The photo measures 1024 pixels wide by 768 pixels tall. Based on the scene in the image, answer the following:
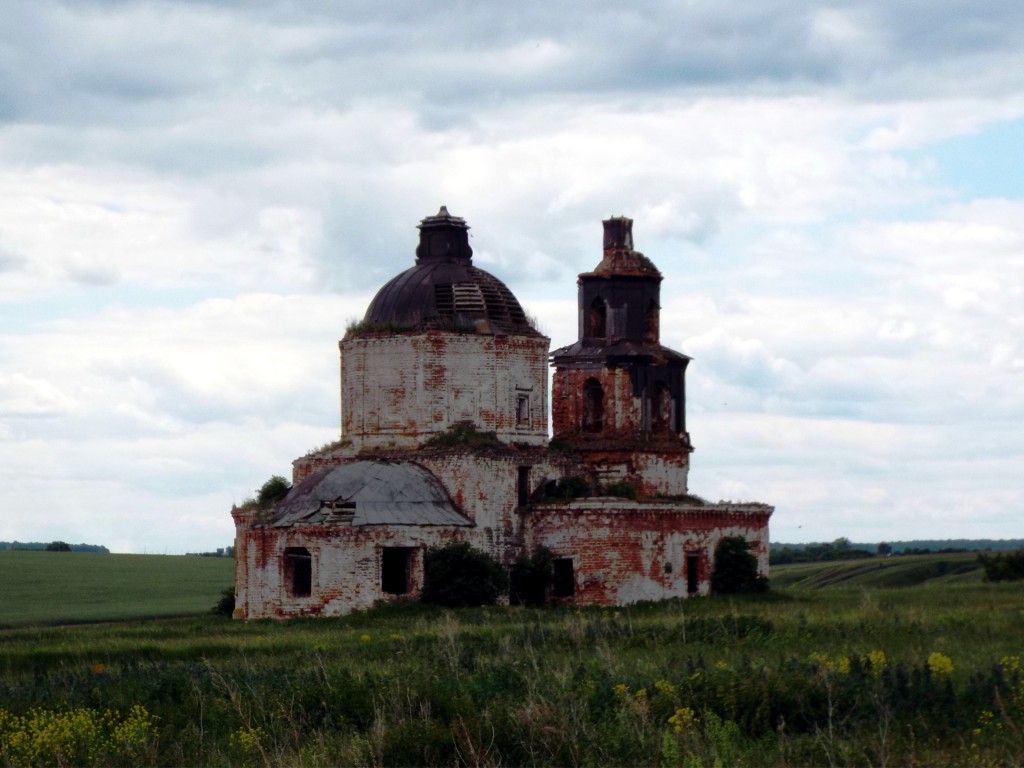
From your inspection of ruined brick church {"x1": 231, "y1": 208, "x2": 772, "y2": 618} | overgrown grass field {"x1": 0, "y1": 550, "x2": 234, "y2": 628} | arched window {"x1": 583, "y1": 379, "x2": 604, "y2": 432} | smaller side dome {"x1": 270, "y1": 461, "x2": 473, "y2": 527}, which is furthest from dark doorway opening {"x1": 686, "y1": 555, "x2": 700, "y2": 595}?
overgrown grass field {"x1": 0, "y1": 550, "x2": 234, "y2": 628}

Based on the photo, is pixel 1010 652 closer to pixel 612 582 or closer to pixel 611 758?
pixel 611 758

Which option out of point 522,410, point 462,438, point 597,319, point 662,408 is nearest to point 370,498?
point 462,438

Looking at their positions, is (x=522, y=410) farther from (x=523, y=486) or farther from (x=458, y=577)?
(x=458, y=577)

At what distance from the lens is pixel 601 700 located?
16.6 meters

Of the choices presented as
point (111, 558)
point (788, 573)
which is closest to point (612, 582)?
point (788, 573)

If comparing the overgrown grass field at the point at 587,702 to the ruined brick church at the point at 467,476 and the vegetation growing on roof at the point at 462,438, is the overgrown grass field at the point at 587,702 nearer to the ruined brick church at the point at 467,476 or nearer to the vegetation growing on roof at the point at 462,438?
the ruined brick church at the point at 467,476

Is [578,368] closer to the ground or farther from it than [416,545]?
farther from it

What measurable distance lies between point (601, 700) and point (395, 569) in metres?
23.6

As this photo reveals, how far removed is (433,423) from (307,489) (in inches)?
149

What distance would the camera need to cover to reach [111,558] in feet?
278

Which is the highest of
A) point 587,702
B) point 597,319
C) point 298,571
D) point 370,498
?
point 597,319

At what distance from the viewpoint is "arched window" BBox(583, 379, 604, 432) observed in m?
45.6

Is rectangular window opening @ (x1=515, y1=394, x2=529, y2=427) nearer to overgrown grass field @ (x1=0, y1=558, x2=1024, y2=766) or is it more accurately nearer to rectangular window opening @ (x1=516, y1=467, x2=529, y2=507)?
rectangular window opening @ (x1=516, y1=467, x2=529, y2=507)

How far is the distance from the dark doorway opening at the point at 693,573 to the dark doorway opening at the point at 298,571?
32.8ft
